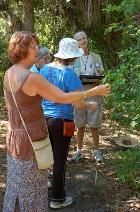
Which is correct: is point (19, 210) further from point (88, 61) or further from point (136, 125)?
point (88, 61)

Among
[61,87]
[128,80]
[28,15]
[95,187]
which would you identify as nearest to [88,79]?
[95,187]

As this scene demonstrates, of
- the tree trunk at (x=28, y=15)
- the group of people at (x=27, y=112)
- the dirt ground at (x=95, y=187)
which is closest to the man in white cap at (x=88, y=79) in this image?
the dirt ground at (x=95, y=187)

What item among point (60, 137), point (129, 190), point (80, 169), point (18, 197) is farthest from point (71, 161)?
point (18, 197)

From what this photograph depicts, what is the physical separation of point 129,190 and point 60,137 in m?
1.19

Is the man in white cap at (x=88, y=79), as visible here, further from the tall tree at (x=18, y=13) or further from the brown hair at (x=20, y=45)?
the tall tree at (x=18, y=13)

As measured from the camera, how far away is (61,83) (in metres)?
4.36

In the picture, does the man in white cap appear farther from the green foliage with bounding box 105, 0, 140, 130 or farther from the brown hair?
the brown hair

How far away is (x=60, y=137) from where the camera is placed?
4.49m

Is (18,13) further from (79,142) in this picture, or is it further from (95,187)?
(95,187)

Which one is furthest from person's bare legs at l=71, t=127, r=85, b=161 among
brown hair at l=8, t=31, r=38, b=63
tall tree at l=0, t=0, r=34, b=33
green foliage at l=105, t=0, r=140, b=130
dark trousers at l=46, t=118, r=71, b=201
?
tall tree at l=0, t=0, r=34, b=33

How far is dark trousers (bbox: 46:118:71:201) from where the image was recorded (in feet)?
14.6

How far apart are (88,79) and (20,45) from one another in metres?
2.58

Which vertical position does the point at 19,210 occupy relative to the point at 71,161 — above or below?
above

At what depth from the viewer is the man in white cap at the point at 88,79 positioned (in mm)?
5879
